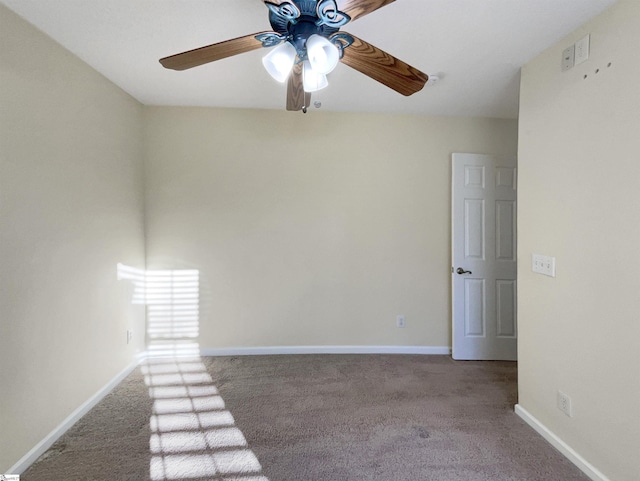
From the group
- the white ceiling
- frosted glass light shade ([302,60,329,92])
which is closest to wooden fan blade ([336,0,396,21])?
frosted glass light shade ([302,60,329,92])

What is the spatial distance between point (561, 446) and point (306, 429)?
1491mm

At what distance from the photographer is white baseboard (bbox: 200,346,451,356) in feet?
9.66

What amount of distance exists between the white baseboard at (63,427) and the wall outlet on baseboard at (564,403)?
9.81 ft

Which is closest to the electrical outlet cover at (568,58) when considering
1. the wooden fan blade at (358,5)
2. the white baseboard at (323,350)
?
the wooden fan blade at (358,5)

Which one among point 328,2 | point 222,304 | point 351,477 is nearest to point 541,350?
point 351,477

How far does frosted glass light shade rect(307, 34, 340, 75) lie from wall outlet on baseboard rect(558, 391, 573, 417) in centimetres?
216

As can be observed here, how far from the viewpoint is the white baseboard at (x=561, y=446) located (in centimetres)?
154

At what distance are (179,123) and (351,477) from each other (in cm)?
307

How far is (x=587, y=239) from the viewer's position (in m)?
1.56

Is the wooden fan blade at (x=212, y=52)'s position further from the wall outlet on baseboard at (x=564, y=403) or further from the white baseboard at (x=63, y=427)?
the wall outlet on baseboard at (x=564, y=403)

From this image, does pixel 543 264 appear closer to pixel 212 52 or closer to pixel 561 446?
pixel 561 446

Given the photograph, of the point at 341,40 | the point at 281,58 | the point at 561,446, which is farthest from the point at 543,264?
the point at 281,58

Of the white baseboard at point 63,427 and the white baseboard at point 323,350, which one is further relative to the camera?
the white baseboard at point 323,350

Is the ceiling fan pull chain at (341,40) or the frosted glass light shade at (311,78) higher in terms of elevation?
the ceiling fan pull chain at (341,40)
